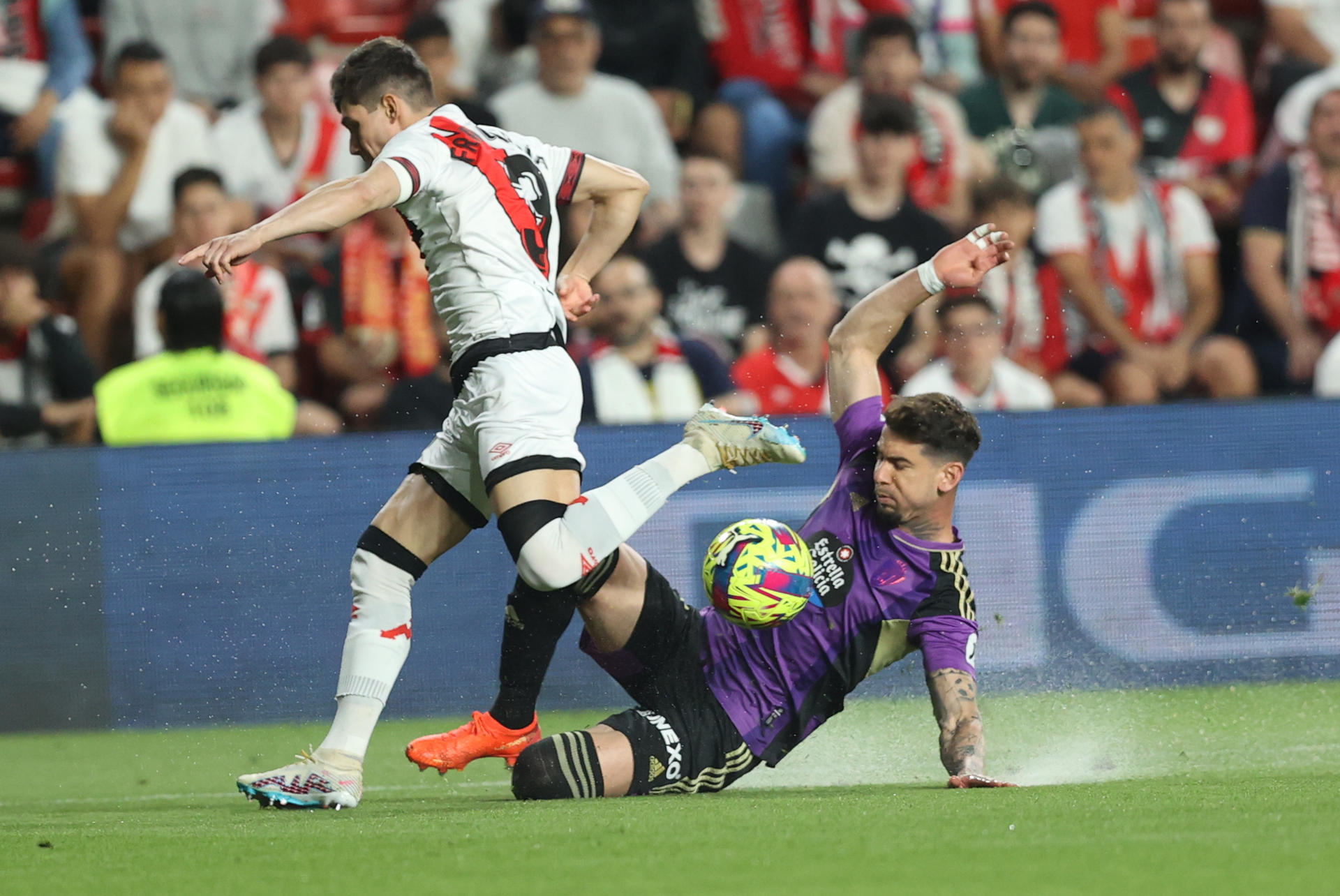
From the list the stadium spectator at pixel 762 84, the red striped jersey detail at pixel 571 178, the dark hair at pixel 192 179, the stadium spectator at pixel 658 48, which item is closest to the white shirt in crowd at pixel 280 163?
the dark hair at pixel 192 179

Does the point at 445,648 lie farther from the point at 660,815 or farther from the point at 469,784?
the point at 660,815

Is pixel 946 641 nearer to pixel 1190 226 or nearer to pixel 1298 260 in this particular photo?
pixel 1190 226

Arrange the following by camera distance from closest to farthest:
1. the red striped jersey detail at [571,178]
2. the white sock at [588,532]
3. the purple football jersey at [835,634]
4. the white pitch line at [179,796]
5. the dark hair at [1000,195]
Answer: the white sock at [588,532] → the purple football jersey at [835,634] → the red striped jersey detail at [571,178] → the white pitch line at [179,796] → the dark hair at [1000,195]

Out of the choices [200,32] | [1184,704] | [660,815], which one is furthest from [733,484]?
[200,32]

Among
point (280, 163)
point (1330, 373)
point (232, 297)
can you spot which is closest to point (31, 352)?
point (232, 297)

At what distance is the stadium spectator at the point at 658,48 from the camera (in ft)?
36.2

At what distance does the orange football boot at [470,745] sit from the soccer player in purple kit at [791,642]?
47 millimetres

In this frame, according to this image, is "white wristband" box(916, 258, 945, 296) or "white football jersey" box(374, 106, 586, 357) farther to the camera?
"white wristband" box(916, 258, 945, 296)

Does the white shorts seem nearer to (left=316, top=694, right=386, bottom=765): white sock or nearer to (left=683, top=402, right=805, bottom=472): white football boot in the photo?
(left=683, top=402, right=805, bottom=472): white football boot

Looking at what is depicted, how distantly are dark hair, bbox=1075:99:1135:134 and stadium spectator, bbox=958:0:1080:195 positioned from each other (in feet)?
0.30

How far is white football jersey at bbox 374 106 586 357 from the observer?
5168 mm

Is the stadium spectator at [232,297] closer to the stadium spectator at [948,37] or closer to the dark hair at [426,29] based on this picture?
the dark hair at [426,29]

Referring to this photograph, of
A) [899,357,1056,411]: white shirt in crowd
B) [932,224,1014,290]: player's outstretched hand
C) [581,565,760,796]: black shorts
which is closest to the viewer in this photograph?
[581,565,760,796]: black shorts

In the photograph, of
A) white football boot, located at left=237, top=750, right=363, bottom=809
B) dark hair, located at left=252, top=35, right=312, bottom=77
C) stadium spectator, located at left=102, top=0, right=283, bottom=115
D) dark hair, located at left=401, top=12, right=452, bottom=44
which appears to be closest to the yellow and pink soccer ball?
white football boot, located at left=237, top=750, right=363, bottom=809
